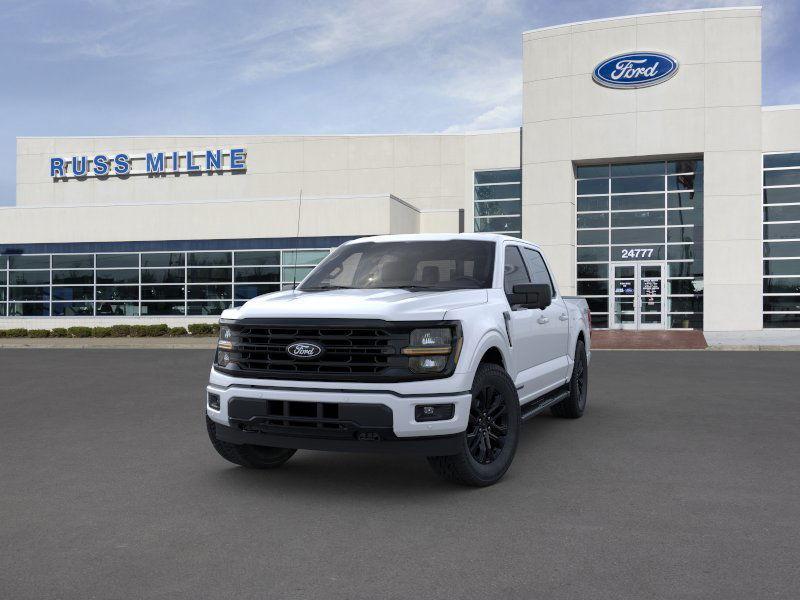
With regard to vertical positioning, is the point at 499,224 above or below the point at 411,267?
above

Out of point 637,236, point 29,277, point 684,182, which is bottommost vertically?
point 29,277

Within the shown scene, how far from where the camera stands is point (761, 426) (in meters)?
8.92

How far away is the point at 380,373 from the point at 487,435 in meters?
1.17

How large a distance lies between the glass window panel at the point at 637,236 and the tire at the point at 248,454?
27247mm

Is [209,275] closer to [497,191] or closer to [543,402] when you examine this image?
[497,191]

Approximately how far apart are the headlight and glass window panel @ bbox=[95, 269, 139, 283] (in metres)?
32.1

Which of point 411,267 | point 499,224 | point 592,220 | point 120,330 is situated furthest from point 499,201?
point 411,267

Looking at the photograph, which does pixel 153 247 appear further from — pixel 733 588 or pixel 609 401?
pixel 733 588

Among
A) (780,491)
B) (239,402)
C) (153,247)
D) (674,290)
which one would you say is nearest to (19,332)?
(153,247)

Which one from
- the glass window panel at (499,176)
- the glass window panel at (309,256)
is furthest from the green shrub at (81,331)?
the glass window panel at (499,176)

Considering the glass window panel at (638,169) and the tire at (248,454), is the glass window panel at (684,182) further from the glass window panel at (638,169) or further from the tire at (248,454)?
the tire at (248,454)

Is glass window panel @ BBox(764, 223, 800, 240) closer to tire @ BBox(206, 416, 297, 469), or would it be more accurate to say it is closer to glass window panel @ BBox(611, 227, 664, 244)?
glass window panel @ BBox(611, 227, 664, 244)

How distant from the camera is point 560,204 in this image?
3153cm

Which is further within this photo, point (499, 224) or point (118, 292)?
point (118, 292)
